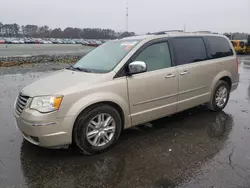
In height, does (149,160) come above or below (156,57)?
below

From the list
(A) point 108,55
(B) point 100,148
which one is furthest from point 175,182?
(A) point 108,55

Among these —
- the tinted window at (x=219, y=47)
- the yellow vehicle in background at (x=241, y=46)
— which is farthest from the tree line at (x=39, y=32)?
the tinted window at (x=219, y=47)

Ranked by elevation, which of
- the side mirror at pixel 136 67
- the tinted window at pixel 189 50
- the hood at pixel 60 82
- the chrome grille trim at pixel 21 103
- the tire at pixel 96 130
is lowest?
the tire at pixel 96 130

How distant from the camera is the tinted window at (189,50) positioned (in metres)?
4.80

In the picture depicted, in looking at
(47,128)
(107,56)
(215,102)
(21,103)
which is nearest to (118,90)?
(107,56)

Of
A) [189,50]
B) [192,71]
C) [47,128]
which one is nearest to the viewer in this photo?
[47,128]

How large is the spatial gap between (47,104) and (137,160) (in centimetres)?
152

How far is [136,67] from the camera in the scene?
398 cm

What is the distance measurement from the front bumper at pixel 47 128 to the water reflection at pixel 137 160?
1.06 ft

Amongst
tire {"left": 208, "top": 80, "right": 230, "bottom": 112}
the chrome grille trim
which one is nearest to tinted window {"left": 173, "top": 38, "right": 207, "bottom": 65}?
tire {"left": 208, "top": 80, "right": 230, "bottom": 112}

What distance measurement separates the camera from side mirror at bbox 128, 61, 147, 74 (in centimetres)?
396

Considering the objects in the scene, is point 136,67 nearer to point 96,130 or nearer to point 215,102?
point 96,130

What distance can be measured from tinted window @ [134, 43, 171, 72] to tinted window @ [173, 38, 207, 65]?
249 millimetres

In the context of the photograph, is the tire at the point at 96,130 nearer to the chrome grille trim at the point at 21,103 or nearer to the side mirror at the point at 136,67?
the side mirror at the point at 136,67
